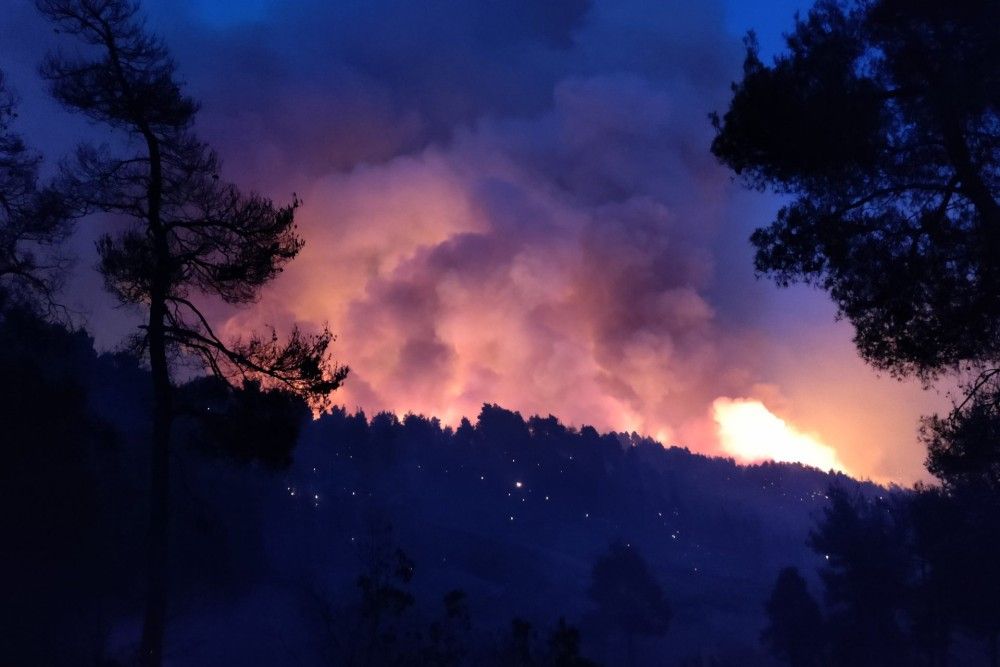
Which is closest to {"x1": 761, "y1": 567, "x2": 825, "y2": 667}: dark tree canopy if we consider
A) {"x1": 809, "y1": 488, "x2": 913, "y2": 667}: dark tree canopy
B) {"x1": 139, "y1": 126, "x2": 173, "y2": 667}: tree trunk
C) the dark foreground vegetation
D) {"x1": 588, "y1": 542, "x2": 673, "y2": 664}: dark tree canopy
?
{"x1": 809, "y1": 488, "x2": 913, "y2": 667}: dark tree canopy

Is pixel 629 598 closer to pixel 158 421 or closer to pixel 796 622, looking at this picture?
pixel 796 622

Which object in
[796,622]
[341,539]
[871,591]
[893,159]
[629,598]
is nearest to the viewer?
[893,159]

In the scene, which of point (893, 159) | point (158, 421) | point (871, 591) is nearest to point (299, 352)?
point (158, 421)

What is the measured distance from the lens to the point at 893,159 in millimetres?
11055

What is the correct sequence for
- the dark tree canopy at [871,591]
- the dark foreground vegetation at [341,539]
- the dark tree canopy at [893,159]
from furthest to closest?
the dark tree canopy at [871,591]
the dark foreground vegetation at [341,539]
the dark tree canopy at [893,159]

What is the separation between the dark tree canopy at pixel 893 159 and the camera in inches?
401

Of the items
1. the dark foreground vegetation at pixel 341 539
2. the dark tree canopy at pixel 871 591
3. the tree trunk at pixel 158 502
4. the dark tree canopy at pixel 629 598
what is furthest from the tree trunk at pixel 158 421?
the dark tree canopy at pixel 629 598

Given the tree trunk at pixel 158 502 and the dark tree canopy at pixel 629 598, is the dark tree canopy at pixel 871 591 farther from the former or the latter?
the tree trunk at pixel 158 502

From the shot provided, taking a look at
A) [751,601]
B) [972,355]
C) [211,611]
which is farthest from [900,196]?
[751,601]

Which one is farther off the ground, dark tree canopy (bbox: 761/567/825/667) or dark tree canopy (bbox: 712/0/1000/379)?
dark tree canopy (bbox: 712/0/1000/379)

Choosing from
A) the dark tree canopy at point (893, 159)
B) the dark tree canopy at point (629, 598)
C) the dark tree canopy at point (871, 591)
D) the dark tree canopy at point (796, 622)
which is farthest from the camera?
the dark tree canopy at point (629, 598)

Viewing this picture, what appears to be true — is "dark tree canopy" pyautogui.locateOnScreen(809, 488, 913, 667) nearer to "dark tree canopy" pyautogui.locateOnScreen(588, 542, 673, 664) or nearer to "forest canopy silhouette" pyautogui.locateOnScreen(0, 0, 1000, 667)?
"forest canopy silhouette" pyautogui.locateOnScreen(0, 0, 1000, 667)

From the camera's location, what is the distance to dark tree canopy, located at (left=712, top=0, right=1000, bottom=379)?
1019 centimetres

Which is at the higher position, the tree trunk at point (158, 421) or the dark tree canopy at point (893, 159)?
the dark tree canopy at point (893, 159)
